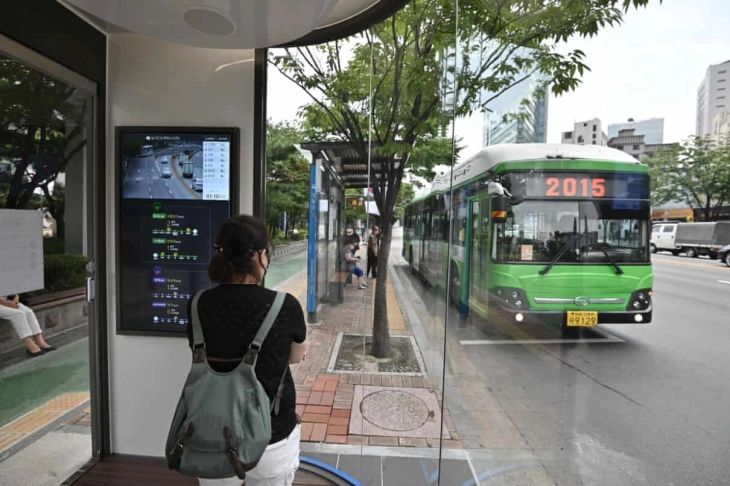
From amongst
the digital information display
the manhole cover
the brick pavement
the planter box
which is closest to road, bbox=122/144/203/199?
the digital information display

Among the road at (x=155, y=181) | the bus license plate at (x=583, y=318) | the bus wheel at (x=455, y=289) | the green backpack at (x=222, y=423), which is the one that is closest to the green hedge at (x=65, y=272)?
the road at (x=155, y=181)

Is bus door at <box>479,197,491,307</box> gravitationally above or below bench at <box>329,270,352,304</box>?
above

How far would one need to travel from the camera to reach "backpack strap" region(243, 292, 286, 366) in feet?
4.35

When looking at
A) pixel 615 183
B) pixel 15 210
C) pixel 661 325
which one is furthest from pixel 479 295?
pixel 15 210

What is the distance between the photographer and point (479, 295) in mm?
5812

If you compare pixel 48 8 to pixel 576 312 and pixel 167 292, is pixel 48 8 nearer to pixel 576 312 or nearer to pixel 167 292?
pixel 167 292

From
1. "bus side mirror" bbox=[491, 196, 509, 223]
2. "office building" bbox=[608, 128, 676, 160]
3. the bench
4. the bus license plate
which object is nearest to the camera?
"office building" bbox=[608, 128, 676, 160]

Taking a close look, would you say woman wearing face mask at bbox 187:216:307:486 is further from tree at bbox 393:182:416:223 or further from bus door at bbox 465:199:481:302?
bus door at bbox 465:199:481:302

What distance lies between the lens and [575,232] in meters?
4.19

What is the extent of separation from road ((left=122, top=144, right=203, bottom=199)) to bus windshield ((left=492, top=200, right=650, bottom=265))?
333 cm

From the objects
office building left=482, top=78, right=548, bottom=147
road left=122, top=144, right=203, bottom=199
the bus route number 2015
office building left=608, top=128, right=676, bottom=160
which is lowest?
road left=122, top=144, right=203, bottom=199

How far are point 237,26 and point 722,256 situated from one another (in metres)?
2.92

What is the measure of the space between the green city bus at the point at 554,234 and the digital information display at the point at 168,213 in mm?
1674

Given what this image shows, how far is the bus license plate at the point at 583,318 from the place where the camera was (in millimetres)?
3690
